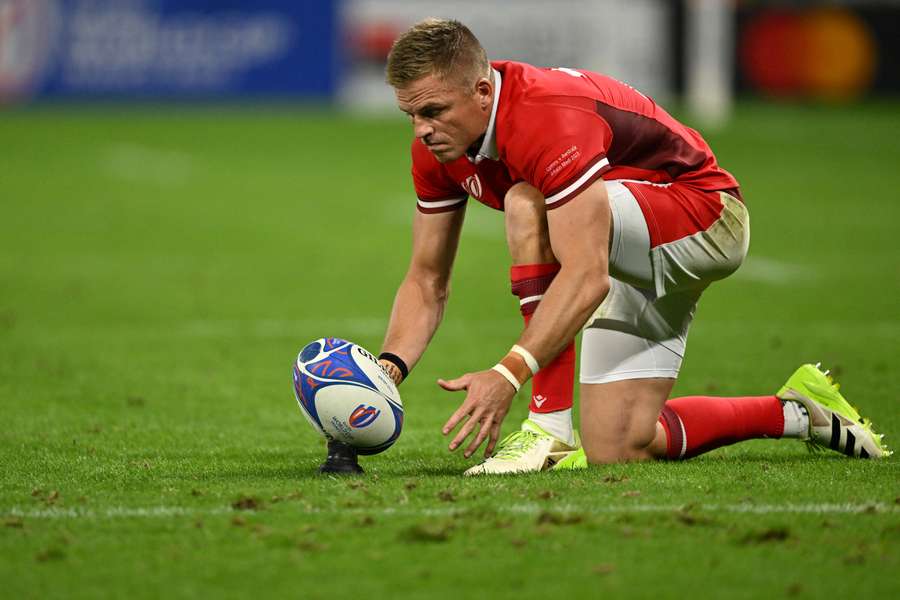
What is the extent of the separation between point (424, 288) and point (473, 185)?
1.59ft

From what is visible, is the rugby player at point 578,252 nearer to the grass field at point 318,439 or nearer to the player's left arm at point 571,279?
the player's left arm at point 571,279

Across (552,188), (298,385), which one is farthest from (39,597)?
(552,188)

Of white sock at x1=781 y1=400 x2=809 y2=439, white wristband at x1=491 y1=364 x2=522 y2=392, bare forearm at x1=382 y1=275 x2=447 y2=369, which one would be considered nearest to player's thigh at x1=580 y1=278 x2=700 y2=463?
white sock at x1=781 y1=400 x2=809 y2=439

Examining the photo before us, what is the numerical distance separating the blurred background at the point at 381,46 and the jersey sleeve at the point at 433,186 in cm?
1914

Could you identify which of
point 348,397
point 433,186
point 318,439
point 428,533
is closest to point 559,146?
point 433,186

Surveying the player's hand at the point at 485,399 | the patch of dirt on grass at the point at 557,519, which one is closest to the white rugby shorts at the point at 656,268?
the player's hand at the point at 485,399

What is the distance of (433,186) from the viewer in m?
5.50

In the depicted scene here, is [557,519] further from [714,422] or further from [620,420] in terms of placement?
[714,422]

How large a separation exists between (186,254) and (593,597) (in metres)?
9.79

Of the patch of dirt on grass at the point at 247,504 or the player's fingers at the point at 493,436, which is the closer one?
the patch of dirt on grass at the point at 247,504

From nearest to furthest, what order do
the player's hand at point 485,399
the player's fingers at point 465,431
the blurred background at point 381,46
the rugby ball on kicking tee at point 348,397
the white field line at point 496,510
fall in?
the white field line at point 496,510, the player's fingers at point 465,431, the player's hand at point 485,399, the rugby ball on kicking tee at point 348,397, the blurred background at point 381,46

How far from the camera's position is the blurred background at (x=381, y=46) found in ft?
81.2

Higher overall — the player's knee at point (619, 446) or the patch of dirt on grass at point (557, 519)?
the patch of dirt on grass at point (557, 519)

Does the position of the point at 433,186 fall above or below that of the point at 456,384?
above
